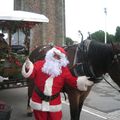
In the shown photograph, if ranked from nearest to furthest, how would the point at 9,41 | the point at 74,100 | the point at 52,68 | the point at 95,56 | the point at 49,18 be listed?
1. the point at 52,68
2. the point at 95,56
3. the point at 74,100
4. the point at 9,41
5. the point at 49,18

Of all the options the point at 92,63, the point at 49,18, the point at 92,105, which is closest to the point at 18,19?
the point at 92,105

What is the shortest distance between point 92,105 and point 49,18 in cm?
2148

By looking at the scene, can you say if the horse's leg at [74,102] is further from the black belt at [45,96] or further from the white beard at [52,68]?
the white beard at [52,68]

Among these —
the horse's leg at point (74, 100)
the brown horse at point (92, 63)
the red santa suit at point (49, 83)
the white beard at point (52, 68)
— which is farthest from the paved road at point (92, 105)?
the white beard at point (52, 68)

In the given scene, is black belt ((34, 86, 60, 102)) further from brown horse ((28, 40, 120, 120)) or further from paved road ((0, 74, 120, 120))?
paved road ((0, 74, 120, 120))

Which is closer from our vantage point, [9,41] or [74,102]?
[74,102]

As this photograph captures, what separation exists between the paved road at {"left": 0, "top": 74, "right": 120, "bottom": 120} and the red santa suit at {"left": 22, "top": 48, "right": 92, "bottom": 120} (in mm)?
2468

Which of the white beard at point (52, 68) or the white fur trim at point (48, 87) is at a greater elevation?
the white beard at point (52, 68)

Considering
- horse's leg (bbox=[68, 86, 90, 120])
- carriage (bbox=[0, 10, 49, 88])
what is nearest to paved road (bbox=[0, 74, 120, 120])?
carriage (bbox=[0, 10, 49, 88])

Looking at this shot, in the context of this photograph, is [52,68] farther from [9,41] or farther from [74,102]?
[9,41]

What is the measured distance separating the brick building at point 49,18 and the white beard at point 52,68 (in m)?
22.2

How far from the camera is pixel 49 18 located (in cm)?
2919

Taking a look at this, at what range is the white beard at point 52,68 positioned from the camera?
180 inches

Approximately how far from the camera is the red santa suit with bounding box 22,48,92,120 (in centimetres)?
459
